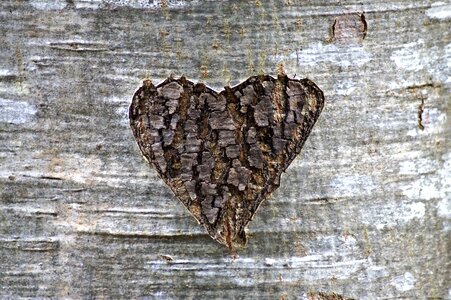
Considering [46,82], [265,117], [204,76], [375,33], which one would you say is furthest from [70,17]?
[375,33]

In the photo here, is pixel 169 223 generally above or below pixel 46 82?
below

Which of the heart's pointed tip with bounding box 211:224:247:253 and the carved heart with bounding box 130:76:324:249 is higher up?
the carved heart with bounding box 130:76:324:249

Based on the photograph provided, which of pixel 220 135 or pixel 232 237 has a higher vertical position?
pixel 220 135

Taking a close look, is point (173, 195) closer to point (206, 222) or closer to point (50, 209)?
point (206, 222)

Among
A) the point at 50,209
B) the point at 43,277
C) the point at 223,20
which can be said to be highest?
the point at 223,20
